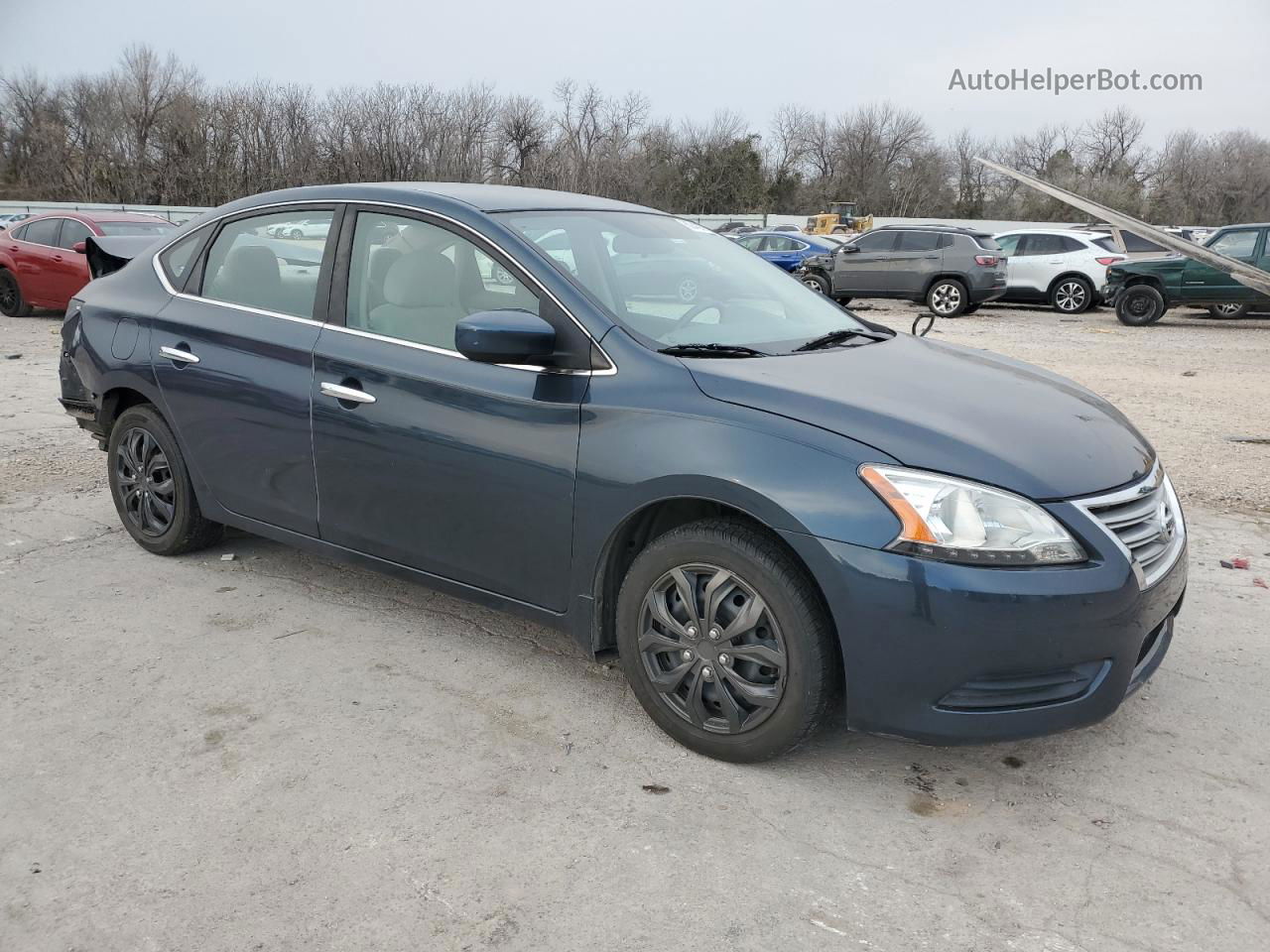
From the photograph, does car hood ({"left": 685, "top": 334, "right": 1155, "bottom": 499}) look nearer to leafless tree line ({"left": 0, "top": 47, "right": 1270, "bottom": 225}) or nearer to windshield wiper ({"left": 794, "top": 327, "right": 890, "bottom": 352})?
windshield wiper ({"left": 794, "top": 327, "right": 890, "bottom": 352})

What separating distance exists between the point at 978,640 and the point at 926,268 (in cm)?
1815

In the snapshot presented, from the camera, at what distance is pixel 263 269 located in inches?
172

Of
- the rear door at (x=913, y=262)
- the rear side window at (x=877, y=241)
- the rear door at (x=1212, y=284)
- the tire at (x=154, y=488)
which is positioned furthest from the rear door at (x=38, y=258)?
the rear door at (x=1212, y=284)

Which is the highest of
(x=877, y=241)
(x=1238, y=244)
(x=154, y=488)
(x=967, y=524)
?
(x=1238, y=244)

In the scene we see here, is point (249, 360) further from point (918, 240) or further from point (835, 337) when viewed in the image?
point (918, 240)

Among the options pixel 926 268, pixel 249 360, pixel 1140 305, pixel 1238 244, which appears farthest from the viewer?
pixel 926 268

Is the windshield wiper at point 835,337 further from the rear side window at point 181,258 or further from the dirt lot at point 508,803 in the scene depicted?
the rear side window at point 181,258

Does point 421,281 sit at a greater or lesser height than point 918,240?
lesser

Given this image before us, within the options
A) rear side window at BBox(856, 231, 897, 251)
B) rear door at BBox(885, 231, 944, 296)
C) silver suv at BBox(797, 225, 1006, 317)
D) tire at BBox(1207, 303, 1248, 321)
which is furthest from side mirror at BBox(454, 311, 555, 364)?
tire at BBox(1207, 303, 1248, 321)

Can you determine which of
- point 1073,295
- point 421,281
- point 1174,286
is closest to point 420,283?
point 421,281

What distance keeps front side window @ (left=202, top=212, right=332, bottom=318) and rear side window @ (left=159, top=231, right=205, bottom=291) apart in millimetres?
137

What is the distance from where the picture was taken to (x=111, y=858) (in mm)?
2721

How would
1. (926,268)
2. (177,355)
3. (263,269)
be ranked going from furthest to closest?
1. (926,268)
2. (177,355)
3. (263,269)

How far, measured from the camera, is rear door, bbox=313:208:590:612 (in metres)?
3.42
